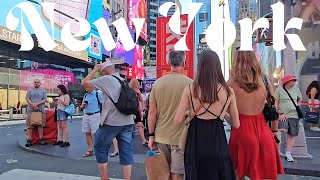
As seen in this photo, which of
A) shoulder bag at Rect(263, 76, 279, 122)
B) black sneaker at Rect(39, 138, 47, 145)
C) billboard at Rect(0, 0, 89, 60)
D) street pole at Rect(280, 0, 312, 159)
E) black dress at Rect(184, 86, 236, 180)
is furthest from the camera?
billboard at Rect(0, 0, 89, 60)

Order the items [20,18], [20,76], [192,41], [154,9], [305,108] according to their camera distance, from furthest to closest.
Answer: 1. [154,9]
2. [20,76]
3. [20,18]
4. [305,108]
5. [192,41]

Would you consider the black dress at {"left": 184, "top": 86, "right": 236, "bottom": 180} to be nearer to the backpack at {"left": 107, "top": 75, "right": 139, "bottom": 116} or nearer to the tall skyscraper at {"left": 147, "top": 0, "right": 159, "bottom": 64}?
the backpack at {"left": 107, "top": 75, "right": 139, "bottom": 116}

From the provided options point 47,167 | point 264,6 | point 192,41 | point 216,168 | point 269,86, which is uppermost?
point 264,6

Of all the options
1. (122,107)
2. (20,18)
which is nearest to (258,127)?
(122,107)

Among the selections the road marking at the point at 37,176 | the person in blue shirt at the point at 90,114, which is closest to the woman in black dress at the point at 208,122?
the road marking at the point at 37,176

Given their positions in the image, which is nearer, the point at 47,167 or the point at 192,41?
the point at 47,167

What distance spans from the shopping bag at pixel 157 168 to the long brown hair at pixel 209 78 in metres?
0.83

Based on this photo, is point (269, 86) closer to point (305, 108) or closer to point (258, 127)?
point (258, 127)

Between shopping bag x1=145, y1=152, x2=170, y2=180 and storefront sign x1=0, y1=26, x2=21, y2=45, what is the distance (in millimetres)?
23491

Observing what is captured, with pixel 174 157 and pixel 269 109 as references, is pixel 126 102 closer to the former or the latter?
pixel 174 157

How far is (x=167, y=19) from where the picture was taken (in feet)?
33.1

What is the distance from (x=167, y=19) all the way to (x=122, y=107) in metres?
5.98

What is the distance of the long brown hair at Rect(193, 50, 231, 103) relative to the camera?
316 centimetres

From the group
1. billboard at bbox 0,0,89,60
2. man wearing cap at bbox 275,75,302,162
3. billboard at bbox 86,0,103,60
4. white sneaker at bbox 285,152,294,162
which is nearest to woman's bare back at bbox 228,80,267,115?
man wearing cap at bbox 275,75,302,162
